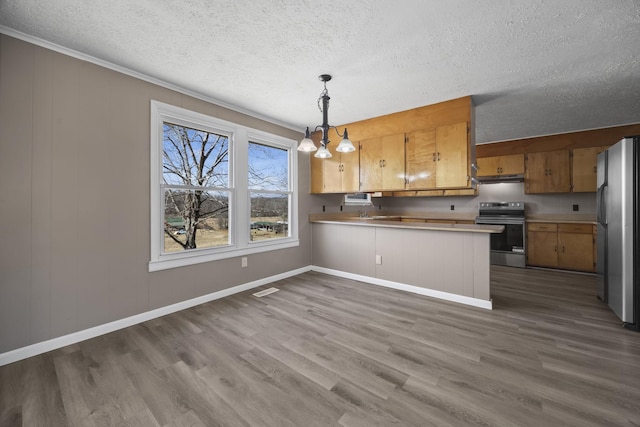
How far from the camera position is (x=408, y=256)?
3629 mm

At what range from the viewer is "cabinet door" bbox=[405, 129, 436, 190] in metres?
3.42

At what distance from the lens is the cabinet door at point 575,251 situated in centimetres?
443

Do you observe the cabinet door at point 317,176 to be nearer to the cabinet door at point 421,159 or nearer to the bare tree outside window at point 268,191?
the bare tree outside window at point 268,191

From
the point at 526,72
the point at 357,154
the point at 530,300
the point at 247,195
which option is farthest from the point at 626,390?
the point at 247,195

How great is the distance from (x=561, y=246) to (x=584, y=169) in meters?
1.40

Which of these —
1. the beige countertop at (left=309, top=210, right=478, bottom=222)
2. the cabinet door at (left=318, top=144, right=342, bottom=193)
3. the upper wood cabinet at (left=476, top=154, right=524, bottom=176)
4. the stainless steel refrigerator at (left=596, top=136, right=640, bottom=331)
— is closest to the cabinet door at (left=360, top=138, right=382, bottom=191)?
the cabinet door at (left=318, top=144, right=342, bottom=193)

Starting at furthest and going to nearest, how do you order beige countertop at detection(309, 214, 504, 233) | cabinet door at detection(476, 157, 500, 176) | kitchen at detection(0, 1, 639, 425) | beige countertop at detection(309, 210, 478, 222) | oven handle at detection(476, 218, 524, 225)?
cabinet door at detection(476, 157, 500, 176) < oven handle at detection(476, 218, 524, 225) < beige countertop at detection(309, 210, 478, 222) < beige countertop at detection(309, 214, 504, 233) < kitchen at detection(0, 1, 639, 425)

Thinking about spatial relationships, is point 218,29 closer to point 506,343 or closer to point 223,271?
point 223,271

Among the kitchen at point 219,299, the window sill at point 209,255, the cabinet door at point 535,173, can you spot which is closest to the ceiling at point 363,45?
the kitchen at point 219,299

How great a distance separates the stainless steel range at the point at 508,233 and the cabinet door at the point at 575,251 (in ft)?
1.77

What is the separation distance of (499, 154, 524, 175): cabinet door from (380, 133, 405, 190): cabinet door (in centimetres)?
300

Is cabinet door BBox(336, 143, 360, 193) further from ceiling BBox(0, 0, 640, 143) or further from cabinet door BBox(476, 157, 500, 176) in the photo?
cabinet door BBox(476, 157, 500, 176)

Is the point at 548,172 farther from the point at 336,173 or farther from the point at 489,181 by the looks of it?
the point at 336,173

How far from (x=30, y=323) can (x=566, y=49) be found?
4917 millimetres
